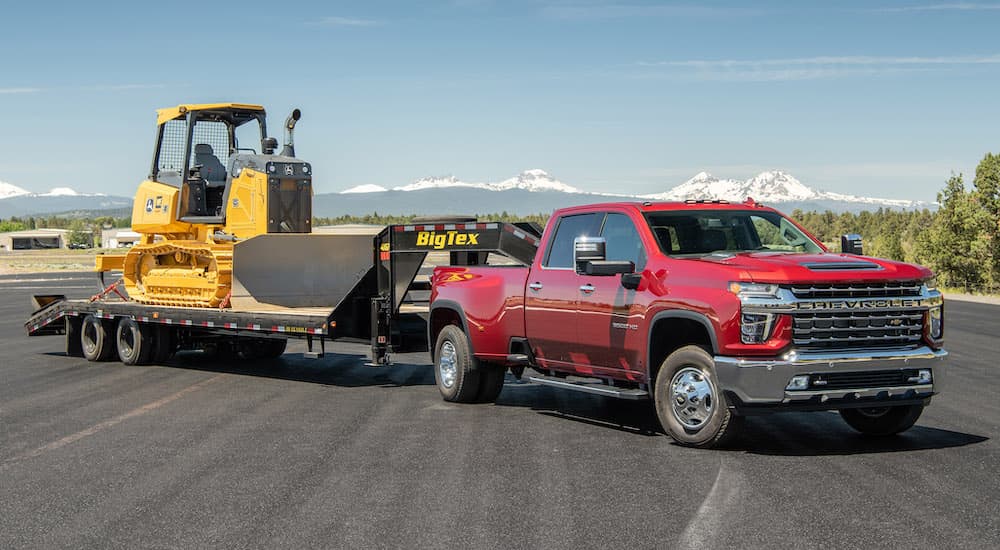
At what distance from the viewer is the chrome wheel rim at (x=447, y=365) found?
13199 mm

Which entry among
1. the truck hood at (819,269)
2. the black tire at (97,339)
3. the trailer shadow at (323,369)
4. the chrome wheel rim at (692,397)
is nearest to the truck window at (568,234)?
the truck hood at (819,269)

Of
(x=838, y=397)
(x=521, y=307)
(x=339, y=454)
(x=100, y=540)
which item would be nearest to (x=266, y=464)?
(x=339, y=454)

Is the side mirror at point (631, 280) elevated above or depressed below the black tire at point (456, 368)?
above

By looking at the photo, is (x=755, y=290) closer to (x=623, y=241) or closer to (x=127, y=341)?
(x=623, y=241)

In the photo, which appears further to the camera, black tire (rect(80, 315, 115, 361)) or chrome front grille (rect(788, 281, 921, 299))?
black tire (rect(80, 315, 115, 361))

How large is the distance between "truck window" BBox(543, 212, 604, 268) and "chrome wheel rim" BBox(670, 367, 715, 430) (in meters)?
2.11

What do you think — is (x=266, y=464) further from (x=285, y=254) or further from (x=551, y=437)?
(x=285, y=254)

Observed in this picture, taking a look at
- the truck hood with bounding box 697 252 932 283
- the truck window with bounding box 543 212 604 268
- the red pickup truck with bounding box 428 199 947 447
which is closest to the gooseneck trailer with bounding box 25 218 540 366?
the truck window with bounding box 543 212 604 268

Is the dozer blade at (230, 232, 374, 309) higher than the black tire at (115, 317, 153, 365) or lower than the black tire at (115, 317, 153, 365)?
higher

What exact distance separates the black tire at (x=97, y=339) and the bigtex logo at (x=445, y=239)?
23.7 ft

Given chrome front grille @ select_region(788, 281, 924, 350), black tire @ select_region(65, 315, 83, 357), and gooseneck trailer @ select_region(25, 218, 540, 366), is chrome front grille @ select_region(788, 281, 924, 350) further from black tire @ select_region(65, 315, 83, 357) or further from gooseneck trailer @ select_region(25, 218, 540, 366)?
black tire @ select_region(65, 315, 83, 357)

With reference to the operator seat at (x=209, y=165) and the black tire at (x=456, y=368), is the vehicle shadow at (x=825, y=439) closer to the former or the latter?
the black tire at (x=456, y=368)

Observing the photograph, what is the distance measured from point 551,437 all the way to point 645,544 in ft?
13.1

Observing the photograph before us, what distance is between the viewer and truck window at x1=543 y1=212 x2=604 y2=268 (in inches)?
454
